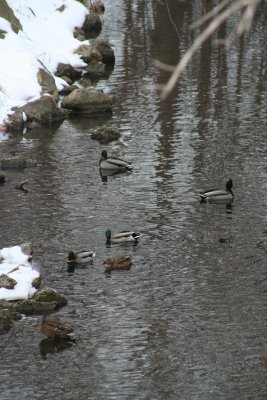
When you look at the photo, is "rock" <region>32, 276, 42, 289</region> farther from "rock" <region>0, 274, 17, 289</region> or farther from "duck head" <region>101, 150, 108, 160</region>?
"duck head" <region>101, 150, 108, 160</region>

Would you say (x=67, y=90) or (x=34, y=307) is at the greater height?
(x=34, y=307)

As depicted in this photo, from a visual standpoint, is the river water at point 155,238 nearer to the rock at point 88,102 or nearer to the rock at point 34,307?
the rock at point 34,307

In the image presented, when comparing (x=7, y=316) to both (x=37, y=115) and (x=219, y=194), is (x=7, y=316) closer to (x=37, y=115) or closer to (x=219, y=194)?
(x=219, y=194)

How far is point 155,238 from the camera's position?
737 inches

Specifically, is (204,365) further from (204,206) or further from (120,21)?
(120,21)

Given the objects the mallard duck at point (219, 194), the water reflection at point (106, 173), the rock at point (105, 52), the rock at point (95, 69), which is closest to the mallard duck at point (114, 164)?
the water reflection at point (106, 173)

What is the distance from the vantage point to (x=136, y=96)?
30.2 metres

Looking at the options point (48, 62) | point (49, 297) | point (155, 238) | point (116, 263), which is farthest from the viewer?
point (48, 62)

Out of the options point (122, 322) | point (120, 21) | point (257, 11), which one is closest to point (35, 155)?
point (122, 322)

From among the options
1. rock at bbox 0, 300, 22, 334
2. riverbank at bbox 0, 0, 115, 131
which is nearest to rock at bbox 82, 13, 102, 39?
riverbank at bbox 0, 0, 115, 131

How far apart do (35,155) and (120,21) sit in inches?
688

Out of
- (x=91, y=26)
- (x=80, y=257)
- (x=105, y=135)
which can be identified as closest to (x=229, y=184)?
(x=80, y=257)

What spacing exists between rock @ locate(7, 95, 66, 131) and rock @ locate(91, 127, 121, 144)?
2594 millimetres

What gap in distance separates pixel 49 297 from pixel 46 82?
663 inches
